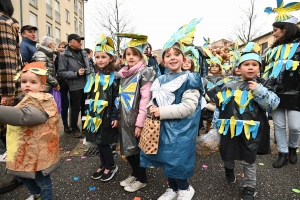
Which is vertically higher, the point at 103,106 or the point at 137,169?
the point at 103,106

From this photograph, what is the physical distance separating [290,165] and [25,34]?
185 inches

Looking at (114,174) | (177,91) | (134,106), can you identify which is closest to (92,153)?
(114,174)

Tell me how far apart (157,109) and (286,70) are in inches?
78.4

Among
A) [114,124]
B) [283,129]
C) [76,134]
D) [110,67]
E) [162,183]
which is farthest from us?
[76,134]

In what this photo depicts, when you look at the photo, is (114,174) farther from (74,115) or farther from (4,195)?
(74,115)

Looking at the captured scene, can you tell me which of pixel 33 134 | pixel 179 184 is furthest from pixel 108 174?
pixel 33 134

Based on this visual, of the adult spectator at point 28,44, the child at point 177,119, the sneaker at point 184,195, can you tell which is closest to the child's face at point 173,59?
the child at point 177,119

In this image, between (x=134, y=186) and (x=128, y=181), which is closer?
(x=134, y=186)

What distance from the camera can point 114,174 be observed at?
8.84ft

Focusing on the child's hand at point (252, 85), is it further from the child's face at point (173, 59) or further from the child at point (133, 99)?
the child at point (133, 99)

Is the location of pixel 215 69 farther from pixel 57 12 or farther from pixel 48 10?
pixel 57 12

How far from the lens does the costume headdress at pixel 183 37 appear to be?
6.85 ft

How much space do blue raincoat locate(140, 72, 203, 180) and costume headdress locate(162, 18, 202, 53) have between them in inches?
12.2

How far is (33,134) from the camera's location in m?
1.81
